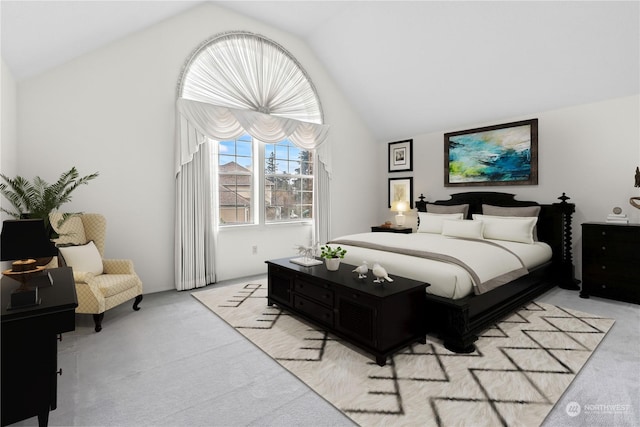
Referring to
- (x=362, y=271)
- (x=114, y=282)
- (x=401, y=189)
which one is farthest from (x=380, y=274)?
(x=401, y=189)

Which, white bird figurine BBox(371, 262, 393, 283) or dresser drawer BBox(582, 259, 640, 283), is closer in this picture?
white bird figurine BBox(371, 262, 393, 283)

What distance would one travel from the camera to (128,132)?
12.9 feet

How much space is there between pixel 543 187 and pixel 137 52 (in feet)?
→ 18.1

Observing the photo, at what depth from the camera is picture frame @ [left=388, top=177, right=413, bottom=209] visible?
6.07 meters

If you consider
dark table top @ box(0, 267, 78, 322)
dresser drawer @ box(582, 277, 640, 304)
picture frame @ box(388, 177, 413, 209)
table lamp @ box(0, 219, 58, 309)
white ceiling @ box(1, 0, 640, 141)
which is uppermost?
white ceiling @ box(1, 0, 640, 141)

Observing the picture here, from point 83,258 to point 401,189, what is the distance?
16.3ft

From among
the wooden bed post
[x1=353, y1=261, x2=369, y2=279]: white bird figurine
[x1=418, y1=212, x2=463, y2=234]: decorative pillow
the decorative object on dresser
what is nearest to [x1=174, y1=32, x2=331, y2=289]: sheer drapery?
[x1=418, y1=212, x2=463, y2=234]: decorative pillow

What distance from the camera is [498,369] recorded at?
89.1 inches

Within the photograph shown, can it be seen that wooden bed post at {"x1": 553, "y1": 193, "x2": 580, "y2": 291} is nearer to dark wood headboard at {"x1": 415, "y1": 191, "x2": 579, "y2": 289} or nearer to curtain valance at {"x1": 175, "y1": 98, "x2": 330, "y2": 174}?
dark wood headboard at {"x1": 415, "y1": 191, "x2": 579, "y2": 289}

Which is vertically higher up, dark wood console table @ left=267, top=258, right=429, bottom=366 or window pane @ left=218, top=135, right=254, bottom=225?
window pane @ left=218, top=135, right=254, bottom=225

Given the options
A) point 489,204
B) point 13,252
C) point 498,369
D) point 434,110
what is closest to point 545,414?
point 498,369

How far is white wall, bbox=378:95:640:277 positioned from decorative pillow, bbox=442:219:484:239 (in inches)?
42.5

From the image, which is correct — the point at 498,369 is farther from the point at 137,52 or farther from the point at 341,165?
the point at 137,52

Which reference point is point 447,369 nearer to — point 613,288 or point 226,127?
point 613,288
